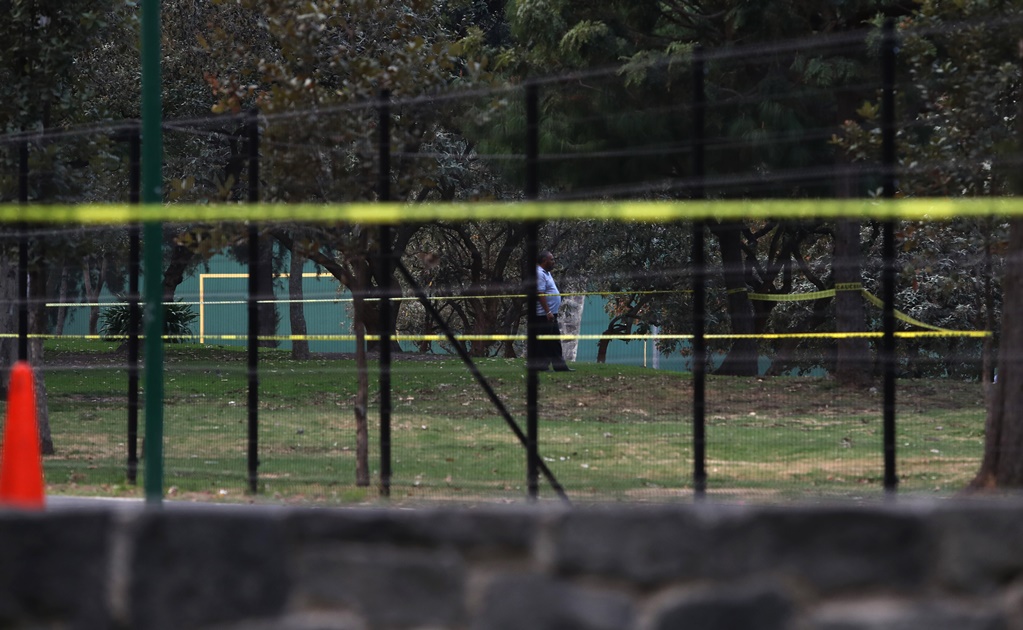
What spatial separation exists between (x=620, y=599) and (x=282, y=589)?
2.68ft

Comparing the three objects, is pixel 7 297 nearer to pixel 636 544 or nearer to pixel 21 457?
pixel 21 457

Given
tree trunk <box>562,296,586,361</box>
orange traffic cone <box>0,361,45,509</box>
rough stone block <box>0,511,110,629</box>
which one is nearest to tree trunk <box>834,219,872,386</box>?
orange traffic cone <box>0,361,45,509</box>

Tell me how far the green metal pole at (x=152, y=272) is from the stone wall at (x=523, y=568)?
4.72 meters

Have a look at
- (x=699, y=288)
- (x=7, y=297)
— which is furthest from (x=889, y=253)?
(x=7, y=297)

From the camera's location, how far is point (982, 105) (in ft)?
41.7

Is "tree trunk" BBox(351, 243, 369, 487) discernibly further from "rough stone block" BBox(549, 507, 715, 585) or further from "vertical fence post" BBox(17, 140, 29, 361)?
"rough stone block" BBox(549, 507, 715, 585)

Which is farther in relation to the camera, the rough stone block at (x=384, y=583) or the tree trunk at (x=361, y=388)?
the tree trunk at (x=361, y=388)

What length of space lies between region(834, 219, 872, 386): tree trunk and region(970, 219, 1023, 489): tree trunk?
676cm

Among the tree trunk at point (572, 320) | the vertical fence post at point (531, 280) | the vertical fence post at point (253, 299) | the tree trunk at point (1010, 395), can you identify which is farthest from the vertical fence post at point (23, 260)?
the tree trunk at point (572, 320)

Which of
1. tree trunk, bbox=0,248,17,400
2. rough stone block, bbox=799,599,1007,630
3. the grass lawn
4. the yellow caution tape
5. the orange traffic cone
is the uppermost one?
the yellow caution tape

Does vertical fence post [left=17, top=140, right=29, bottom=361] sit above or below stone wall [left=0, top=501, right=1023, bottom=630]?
above

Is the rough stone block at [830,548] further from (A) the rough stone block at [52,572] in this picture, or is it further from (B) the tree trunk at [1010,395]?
(B) the tree trunk at [1010,395]

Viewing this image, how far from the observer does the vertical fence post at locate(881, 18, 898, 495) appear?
8727 mm

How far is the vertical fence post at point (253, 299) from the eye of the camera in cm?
1070
